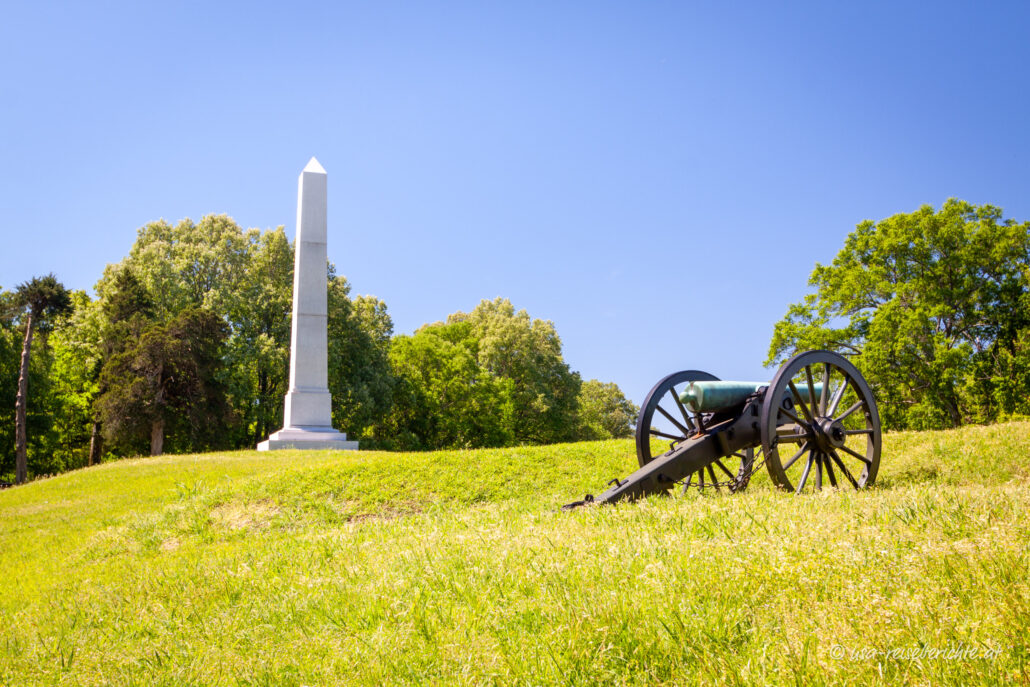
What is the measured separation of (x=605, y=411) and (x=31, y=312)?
40498 millimetres

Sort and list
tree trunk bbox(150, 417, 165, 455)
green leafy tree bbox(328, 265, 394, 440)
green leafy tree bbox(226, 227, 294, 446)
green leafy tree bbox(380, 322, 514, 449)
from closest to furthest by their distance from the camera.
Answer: tree trunk bbox(150, 417, 165, 455), green leafy tree bbox(226, 227, 294, 446), green leafy tree bbox(328, 265, 394, 440), green leafy tree bbox(380, 322, 514, 449)

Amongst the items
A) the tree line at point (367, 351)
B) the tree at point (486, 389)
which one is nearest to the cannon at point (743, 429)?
the tree line at point (367, 351)

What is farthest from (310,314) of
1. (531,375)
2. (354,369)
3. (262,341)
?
(531,375)

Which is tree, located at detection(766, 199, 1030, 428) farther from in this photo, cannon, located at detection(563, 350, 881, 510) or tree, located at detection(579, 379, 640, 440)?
tree, located at detection(579, 379, 640, 440)

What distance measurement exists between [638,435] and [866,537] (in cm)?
454

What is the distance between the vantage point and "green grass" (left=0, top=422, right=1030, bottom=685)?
3205 millimetres

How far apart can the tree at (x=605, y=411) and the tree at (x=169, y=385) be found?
89.0ft

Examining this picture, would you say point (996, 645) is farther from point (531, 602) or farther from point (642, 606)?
point (531, 602)

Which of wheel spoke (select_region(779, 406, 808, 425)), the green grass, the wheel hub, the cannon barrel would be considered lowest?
the green grass

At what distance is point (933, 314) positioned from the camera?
2775 cm

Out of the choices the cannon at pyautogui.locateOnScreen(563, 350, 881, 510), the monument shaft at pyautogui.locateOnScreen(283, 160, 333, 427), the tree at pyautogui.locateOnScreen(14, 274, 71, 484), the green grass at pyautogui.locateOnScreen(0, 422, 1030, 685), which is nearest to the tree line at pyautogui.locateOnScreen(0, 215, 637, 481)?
the tree at pyautogui.locateOnScreen(14, 274, 71, 484)

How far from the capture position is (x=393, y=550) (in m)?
6.36

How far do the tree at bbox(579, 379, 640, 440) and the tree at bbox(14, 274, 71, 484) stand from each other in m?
33.5

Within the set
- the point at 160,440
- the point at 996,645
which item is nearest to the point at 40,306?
the point at 160,440
